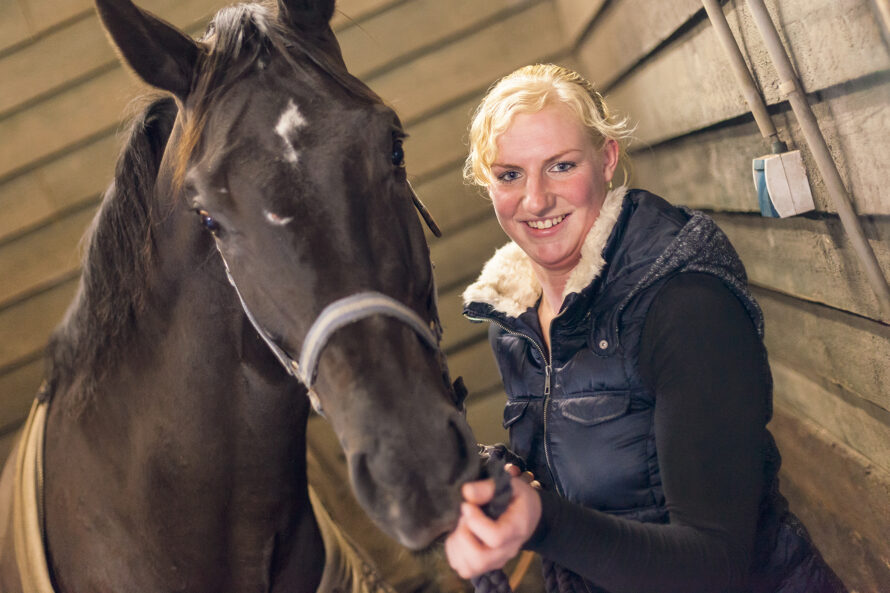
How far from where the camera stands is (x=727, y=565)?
952 mm

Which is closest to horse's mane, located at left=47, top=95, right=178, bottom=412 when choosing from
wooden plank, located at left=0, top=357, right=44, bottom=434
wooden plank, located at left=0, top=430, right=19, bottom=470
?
wooden plank, located at left=0, top=357, right=44, bottom=434

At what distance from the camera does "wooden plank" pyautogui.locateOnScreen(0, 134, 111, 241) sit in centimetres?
275

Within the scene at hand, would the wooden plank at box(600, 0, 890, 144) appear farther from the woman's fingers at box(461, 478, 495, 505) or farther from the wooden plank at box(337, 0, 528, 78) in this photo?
the woman's fingers at box(461, 478, 495, 505)

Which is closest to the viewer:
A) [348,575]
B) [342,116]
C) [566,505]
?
[566,505]

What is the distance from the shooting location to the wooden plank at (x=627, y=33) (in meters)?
1.81

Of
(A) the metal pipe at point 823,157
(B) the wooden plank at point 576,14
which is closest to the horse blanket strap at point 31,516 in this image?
(A) the metal pipe at point 823,157

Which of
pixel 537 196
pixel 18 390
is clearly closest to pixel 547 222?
pixel 537 196

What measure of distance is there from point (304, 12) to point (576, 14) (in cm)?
174

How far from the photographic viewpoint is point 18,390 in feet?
9.35

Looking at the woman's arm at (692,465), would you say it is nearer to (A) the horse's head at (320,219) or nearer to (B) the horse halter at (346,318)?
(A) the horse's head at (320,219)

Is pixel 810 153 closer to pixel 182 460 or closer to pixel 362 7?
pixel 182 460

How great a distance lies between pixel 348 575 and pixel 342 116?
40.0 inches

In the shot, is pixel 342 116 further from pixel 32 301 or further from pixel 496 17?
pixel 32 301

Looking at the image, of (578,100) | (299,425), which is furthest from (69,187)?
(578,100)
